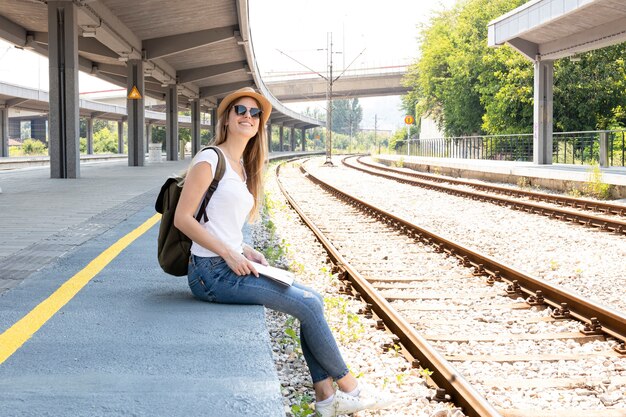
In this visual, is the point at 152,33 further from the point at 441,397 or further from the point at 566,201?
the point at 441,397

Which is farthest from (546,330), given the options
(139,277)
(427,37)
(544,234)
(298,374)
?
(427,37)

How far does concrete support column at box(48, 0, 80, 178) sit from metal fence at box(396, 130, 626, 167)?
1569cm

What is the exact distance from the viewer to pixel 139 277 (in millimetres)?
6352

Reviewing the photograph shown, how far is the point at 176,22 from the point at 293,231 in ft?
55.1

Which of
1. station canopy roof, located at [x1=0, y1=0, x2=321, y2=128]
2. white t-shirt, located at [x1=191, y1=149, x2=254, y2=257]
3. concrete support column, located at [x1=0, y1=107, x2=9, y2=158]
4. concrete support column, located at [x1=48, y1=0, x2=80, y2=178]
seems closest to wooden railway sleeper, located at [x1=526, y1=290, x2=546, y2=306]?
white t-shirt, located at [x1=191, y1=149, x2=254, y2=257]

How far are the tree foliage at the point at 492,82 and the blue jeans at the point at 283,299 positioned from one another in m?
33.6

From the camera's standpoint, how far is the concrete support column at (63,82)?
21531mm

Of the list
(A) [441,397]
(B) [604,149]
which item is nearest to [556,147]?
(B) [604,149]

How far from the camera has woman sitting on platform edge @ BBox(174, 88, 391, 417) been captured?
4.25 meters

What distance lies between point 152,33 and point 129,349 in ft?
89.8

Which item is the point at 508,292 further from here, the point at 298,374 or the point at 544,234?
the point at 544,234

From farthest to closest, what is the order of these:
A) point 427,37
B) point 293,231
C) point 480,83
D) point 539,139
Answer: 1. point 427,37
2. point 480,83
3. point 539,139
4. point 293,231

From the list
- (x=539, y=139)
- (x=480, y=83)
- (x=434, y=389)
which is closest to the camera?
(x=434, y=389)

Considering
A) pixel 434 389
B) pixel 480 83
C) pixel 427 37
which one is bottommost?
pixel 434 389
